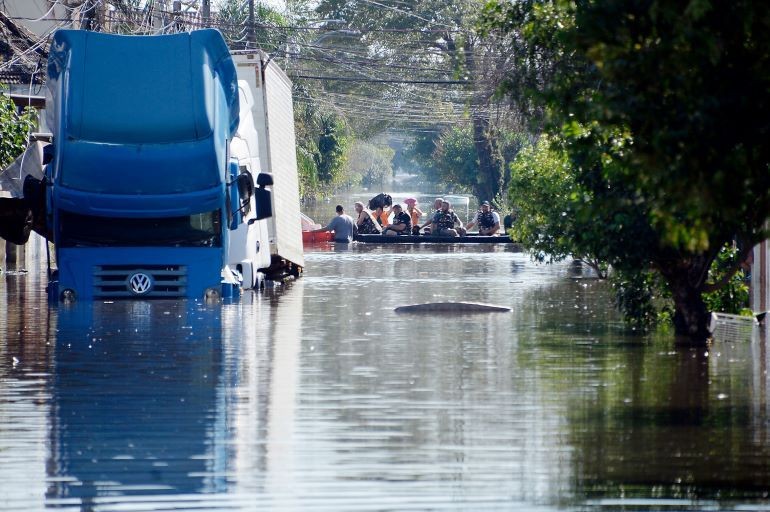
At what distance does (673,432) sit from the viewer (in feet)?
38.7

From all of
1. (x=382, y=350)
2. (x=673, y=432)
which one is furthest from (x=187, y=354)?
(x=673, y=432)

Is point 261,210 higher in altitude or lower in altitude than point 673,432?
higher

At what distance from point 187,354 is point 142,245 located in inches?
243

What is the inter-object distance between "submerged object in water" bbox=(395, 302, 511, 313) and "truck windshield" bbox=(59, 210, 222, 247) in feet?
10.9

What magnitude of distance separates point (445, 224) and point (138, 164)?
28.3 meters

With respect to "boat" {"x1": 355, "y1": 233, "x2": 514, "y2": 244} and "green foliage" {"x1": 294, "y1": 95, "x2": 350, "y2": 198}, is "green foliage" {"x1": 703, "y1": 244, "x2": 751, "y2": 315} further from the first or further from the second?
"green foliage" {"x1": 294, "y1": 95, "x2": 350, "y2": 198}

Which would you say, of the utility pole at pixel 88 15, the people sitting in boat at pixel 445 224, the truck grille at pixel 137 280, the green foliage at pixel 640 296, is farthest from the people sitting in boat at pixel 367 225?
the green foliage at pixel 640 296

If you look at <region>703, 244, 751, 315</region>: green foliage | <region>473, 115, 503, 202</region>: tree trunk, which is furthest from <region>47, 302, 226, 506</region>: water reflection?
<region>473, 115, 503, 202</region>: tree trunk

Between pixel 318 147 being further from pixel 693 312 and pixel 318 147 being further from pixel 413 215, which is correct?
pixel 693 312

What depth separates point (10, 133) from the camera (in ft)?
96.4

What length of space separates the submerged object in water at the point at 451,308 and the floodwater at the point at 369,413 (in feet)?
2.40

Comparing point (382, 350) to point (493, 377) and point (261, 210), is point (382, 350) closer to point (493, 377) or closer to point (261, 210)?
point (493, 377)

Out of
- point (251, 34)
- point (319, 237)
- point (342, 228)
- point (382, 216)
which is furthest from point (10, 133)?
point (382, 216)

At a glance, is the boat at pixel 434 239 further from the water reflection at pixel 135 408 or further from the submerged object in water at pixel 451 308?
the water reflection at pixel 135 408
